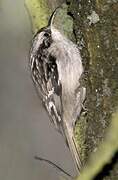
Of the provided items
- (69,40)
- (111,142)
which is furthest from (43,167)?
(111,142)

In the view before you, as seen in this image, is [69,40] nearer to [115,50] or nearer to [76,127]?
[76,127]

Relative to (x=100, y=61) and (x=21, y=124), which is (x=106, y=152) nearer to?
(x=100, y=61)

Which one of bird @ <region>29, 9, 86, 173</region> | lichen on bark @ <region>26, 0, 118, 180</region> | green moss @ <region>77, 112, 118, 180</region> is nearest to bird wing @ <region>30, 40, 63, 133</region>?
bird @ <region>29, 9, 86, 173</region>

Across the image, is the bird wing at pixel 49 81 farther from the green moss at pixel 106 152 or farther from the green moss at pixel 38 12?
the green moss at pixel 106 152

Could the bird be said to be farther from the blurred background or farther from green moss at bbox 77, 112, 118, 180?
green moss at bbox 77, 112, 118, 180

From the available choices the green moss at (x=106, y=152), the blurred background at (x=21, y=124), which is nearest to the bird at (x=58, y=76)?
the blurred background at (x=21, y=124)

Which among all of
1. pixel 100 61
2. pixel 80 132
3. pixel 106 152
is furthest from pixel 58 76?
pixel 106 152
